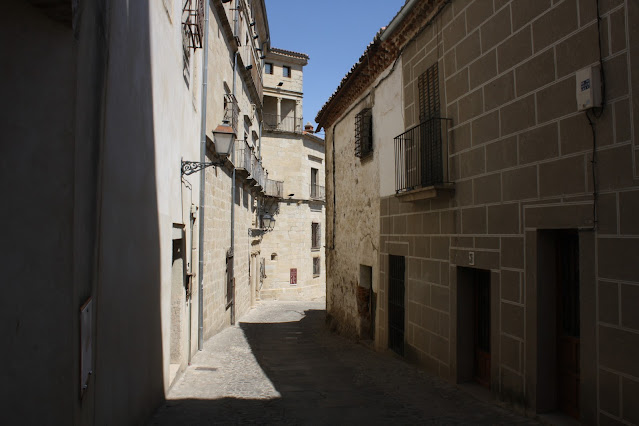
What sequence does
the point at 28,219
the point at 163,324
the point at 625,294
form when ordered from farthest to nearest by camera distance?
1. the point at 163,324
2. the point at 625,294
3. the point at 28,219

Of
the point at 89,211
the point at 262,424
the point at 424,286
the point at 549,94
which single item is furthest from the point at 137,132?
the point at 424,286

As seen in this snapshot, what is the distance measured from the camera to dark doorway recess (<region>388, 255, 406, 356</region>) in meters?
9.10

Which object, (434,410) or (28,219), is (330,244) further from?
(28,219)

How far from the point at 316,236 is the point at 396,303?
2104cm

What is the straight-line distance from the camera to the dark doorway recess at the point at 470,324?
665 centimetres

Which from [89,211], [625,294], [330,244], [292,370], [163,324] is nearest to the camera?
[89,211]

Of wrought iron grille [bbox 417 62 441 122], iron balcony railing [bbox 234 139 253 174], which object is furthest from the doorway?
iron balcony railing [bbox 234 139 253 174]

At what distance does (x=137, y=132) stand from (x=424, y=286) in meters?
4.99

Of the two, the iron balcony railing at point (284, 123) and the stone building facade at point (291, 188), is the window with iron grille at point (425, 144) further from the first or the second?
the iron balcony railing at point (284, 123)

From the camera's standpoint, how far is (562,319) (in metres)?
5.03

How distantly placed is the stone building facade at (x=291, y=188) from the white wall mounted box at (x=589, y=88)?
2203cm

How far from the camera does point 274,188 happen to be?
26.7m

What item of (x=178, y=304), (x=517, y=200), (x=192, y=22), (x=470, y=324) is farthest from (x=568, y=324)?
(x=192, y=22)

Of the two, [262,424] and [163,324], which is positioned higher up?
[163,324]
